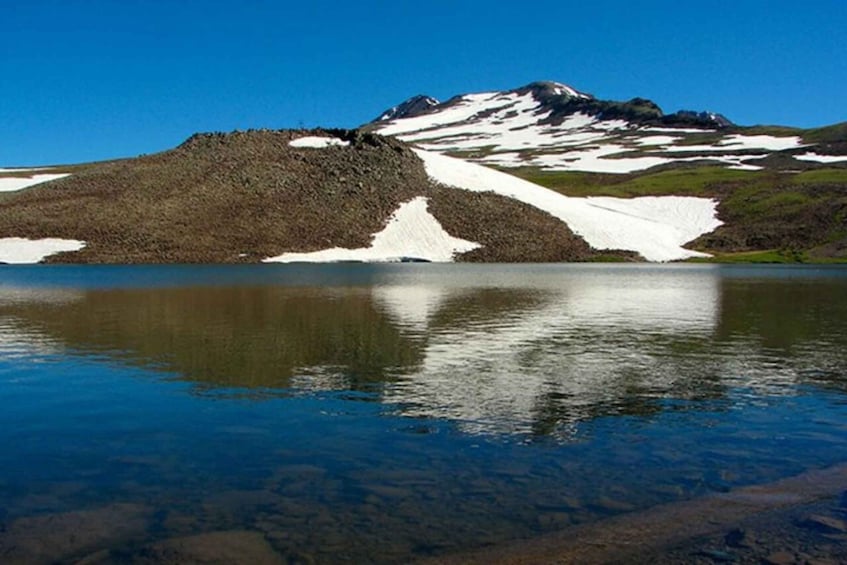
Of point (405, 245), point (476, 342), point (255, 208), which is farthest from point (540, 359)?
point (255, 208)

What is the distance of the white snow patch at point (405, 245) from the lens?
91500 mm

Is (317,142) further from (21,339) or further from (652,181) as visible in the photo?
(21,339)

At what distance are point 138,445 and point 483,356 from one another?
11.3 metres

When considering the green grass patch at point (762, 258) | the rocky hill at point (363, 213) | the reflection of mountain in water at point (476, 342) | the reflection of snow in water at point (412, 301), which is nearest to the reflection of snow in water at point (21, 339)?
the reflection of mountain in water at point (476, 342)

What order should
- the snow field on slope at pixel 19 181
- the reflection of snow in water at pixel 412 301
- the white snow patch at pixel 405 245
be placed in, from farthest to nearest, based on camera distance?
the snow field on slope at pixel 19 181, the white snow patch at pixel 405 245, the reflection of snow in water at pixel 412 301

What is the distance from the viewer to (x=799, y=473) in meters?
10.9

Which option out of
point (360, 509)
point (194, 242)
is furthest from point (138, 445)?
point (194, 242)

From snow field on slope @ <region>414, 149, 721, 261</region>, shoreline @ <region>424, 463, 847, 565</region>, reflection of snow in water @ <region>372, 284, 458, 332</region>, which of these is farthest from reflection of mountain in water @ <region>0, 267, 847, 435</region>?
snow field on slope @ <region>414, 149, 721, 261</region>

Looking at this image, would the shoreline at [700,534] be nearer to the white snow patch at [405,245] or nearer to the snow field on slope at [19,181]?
the white snow patch at [405,245]

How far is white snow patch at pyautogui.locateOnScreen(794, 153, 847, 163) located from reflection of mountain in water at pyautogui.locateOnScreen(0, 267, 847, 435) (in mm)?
141762

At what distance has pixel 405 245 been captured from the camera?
9500cm

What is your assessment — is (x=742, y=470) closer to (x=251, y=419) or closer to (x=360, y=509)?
(x=360, y=509)

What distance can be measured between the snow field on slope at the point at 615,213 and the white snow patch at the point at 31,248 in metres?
53.2

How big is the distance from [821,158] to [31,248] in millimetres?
167038
